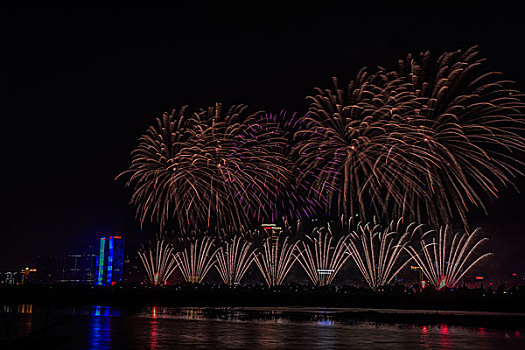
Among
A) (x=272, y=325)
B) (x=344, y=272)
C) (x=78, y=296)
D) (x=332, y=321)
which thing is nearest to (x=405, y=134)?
(x=332, y=321)

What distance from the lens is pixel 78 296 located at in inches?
2441

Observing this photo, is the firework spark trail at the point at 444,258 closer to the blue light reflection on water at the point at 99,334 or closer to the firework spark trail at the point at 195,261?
the firework spark trail at the point at 195,261

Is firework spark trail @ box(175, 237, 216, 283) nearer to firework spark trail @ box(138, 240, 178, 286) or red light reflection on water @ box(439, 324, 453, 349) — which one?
firework spark trail @ box(138, 240, 178, 286)

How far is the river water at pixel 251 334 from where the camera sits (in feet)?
66.2

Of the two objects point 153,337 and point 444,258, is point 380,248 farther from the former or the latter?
point 153,337

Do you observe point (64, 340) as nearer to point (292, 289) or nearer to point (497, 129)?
point (497, 129)

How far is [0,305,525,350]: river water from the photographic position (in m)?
20.2

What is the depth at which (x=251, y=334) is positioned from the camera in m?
24.2

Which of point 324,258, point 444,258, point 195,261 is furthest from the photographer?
point 195,261

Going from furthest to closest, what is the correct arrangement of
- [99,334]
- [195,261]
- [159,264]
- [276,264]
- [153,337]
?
[276,264], [195,261], [159,264], [99,334], [153,337]

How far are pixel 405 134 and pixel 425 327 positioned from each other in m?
15.7

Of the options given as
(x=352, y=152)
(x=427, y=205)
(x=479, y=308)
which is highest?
(x=352, y=152)

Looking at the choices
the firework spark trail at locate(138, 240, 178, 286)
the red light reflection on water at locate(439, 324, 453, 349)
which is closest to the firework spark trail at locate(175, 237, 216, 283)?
the firework spark trail at locate(138, 240, 178, 286)

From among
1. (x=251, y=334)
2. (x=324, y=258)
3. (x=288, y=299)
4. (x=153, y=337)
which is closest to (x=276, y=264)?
(x=324, y=258)
